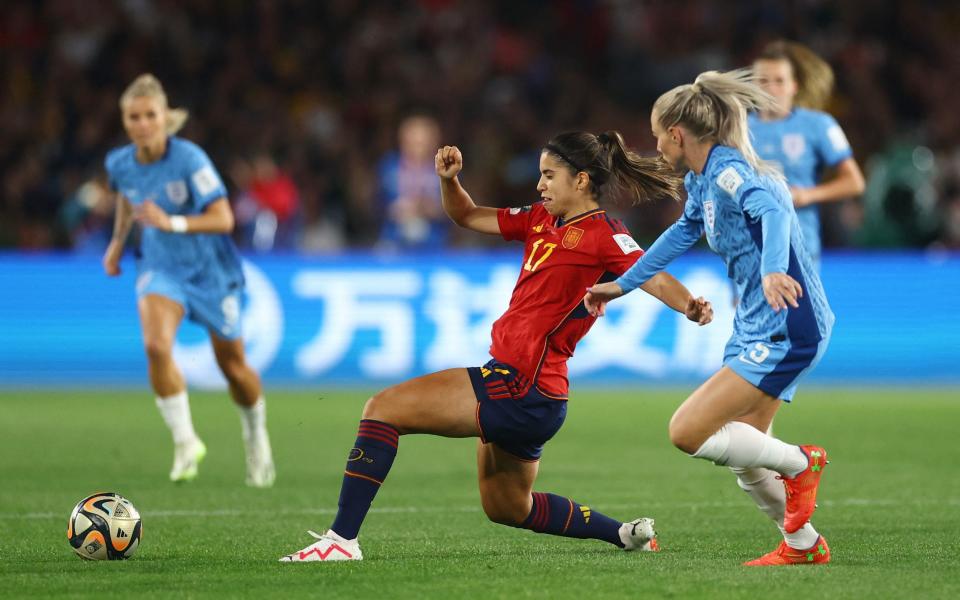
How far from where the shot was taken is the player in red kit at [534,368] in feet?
18.9

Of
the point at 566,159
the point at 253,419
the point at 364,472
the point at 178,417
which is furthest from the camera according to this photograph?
the point at 253,419

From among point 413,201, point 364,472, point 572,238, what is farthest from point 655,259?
point 413,201

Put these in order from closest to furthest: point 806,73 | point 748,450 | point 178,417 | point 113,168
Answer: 1. point 748,450
2. point 178,417
3. point 113,168
4. point 806,73

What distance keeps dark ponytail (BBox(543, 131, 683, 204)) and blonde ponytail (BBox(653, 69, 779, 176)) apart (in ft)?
0.97

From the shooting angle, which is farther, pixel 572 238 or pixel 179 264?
pixel 179 264

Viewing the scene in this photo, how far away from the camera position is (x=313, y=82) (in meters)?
→ 19.6

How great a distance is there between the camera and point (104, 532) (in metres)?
5.93

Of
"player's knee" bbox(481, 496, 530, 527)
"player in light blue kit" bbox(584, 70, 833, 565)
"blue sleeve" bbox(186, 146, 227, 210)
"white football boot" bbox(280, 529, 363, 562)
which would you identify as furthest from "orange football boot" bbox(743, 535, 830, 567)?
"blue sleeve" bbox(186, 146, 227, 210)

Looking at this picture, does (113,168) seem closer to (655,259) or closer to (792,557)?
(655,259)

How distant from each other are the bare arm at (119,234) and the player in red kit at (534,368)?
336 centimetres

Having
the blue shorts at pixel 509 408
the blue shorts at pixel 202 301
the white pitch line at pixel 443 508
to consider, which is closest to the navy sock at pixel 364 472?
the blue shorts at pixel 509 408

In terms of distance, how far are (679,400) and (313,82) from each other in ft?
26.1

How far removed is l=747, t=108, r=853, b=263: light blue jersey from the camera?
29.8ft

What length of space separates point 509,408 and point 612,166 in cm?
110
